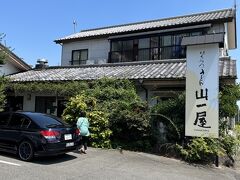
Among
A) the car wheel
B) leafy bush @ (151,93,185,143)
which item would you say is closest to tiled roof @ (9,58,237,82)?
leafy bush @ (151,93,185,143)

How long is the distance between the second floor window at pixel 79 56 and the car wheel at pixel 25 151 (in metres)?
16.6

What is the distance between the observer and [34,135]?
28.3ft

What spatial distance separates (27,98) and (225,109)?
12520mm

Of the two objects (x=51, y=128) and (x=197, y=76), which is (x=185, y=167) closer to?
(x=197, y=76)

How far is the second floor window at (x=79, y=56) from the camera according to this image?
25.1m

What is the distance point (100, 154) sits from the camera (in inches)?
416

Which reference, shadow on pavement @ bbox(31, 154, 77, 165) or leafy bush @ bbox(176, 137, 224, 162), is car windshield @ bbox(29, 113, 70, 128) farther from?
leafy bush @ bbox(176, 137, 224, 162)

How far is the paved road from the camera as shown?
7531mm

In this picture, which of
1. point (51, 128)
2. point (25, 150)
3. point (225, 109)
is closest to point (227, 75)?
point (225, 109)

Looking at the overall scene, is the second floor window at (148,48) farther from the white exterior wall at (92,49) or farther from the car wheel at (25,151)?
the car wheel at (25,151)

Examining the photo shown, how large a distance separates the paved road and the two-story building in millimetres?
4430

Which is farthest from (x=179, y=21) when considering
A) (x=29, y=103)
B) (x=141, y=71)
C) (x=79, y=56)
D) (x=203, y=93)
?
(x=203, y=93)

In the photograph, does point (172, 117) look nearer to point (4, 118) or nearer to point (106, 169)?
point (106, 169)

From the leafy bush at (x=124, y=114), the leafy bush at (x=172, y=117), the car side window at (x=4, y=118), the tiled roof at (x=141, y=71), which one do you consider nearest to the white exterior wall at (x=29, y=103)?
the tiled roof at (x=141, y=71)
